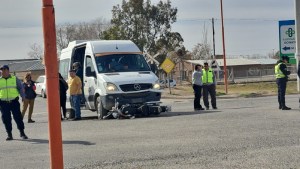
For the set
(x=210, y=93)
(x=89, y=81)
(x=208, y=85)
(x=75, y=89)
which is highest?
(x=89, y=81)

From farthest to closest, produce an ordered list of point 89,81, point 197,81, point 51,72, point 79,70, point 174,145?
point 197,81 < point 79,70 < point 89,81 < point 174,145 < point 51,72

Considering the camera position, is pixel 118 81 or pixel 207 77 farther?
pixel 207 77

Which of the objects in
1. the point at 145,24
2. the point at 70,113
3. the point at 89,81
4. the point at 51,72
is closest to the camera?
the point at 51,72

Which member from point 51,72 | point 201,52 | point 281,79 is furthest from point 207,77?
point 201,52

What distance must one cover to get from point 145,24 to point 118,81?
4325 centimetres

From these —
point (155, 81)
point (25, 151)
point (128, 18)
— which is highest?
point (128, 18)

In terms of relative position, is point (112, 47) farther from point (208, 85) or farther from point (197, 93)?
point (208, 85)

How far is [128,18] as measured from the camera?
6000 cm

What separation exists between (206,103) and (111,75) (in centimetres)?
468

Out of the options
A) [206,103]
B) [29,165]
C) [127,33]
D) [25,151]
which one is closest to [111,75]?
[206,103]

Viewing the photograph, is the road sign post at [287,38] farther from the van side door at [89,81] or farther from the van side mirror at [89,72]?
the van side mirror at [89,72]

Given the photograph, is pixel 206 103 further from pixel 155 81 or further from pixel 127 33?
pixel 127 33

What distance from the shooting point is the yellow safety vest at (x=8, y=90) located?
43.0 feet

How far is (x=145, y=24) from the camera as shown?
5956cm
